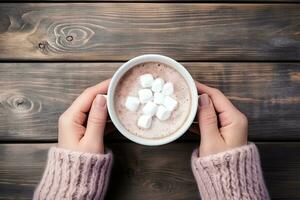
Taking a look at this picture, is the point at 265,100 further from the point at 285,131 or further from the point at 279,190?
the point at 279,190

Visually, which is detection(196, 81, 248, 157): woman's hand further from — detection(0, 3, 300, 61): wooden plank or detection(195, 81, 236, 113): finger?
detection(0, 3, 300, 61): wooden plank

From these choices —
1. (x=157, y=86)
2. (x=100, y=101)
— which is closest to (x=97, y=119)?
(x=100, y=101)

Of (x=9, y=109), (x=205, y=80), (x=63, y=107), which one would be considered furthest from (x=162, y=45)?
(x=9, y=109)

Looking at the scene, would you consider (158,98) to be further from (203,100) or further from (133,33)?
(133,33)

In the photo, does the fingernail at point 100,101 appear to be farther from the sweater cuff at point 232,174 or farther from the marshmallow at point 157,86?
the sweater cuff at point 232,174

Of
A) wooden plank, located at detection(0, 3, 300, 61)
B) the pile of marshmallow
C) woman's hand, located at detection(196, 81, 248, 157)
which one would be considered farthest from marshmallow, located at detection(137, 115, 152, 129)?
wooden plank, located at detection(0, 3, 300, 61)

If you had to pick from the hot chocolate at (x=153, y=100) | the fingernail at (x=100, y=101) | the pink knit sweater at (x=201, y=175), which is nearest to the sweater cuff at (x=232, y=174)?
the pink knit sweater at (x=201, y=175)

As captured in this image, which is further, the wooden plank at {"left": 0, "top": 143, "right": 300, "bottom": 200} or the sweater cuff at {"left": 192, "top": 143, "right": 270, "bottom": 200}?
the wooden plank at {"left": 0, "top": 143, "right": 300, "bottom": 200}
